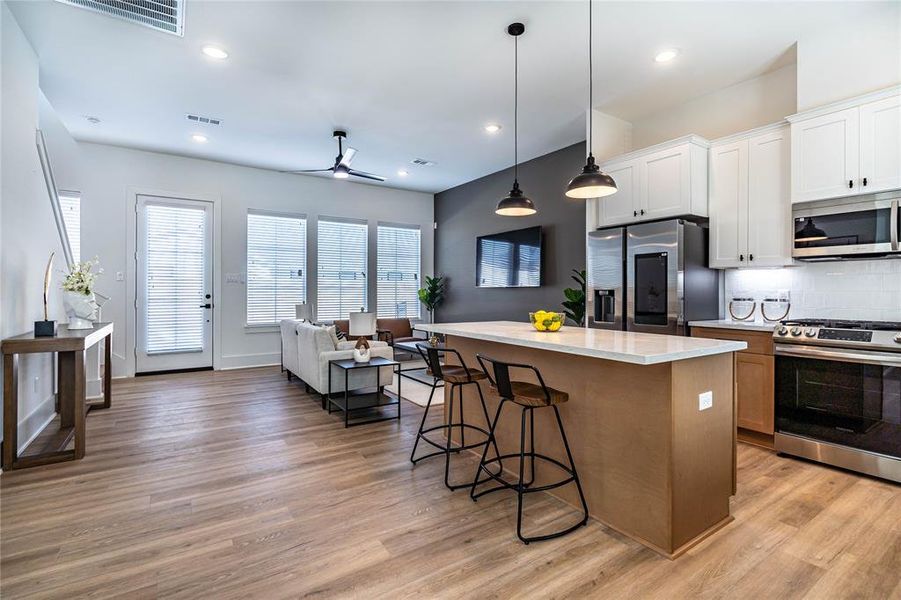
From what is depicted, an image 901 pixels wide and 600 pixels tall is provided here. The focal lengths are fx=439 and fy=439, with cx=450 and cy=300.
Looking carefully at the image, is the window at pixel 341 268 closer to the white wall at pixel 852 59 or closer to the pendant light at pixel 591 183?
the pendant light at pixel 591 183

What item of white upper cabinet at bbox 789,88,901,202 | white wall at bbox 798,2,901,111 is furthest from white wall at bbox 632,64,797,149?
white upper cabinet at bbox 789,88,901,202

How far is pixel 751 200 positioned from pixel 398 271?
6.01 m

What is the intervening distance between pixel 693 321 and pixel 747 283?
2.27 ft

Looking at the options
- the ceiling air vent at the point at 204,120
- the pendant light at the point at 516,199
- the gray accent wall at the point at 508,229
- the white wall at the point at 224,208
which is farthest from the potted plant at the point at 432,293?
the pendant light at the point at 516,199

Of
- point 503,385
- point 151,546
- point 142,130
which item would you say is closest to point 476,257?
point 142,130

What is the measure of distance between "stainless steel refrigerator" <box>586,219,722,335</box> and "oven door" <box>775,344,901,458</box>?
84cm

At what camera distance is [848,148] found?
318 cm

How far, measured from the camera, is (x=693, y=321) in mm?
3975

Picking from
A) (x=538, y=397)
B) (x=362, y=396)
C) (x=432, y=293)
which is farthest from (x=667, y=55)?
(x=432, y=293)

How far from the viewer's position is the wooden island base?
82.3 inches

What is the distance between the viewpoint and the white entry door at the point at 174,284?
6.31 meters

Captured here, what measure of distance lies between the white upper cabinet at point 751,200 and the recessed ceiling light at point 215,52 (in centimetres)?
439

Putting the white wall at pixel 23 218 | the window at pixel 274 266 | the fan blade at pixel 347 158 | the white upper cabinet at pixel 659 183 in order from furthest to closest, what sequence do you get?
1. the window at pixel 274 266
2. the fan blade at pixel 347 158
3. the white upper cabinet at pixel 659 183
4. the white wall at pixel 23 218

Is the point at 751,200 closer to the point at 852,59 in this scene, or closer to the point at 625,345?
the point at 852,59
